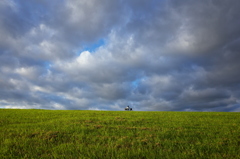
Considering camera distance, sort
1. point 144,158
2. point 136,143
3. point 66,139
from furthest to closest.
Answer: point 66,139
point 136,143
point 144,158

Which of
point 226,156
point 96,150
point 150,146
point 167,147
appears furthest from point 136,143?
point 226,156

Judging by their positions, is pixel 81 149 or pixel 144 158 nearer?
Answer: pixel 144 158

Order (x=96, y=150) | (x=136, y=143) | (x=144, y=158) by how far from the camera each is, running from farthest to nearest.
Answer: (x=136, y=143) < (x=96, y=150) < (x=144, y=158)

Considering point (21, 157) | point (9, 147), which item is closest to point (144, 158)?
point (21, 157)

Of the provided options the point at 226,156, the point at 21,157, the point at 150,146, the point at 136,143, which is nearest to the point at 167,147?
the point at 150,146

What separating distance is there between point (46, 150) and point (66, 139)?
2392 mm

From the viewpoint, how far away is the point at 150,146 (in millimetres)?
9242

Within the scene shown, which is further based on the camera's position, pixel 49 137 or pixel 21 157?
pixel 49 137

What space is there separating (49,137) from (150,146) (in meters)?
7.39

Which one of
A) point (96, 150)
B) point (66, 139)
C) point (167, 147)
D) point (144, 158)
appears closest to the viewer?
point (144, 158)

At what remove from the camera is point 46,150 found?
8.77 metres

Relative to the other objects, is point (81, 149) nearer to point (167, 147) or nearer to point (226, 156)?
point (167, 147)

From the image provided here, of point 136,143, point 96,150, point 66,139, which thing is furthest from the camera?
point 66,139

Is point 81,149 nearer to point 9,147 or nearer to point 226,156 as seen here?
point 9,147
